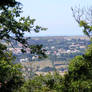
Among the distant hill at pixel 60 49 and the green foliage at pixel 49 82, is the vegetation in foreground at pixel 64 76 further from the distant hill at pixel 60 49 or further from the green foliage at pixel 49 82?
the distant hill at pixel 60 49

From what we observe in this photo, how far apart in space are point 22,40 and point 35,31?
72 centimetres

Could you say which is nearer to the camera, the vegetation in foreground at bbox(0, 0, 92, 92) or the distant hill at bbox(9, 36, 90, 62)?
the vegetation in foreground at bbox(0, 0, 92, 92)

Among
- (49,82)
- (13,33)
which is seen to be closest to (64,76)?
(49,82)

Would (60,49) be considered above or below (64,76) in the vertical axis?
below

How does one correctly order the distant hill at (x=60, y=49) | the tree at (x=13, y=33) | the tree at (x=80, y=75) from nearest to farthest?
the tree at (x=13, y=33) → the tree at (x=80, y=75) → the distant hill at (x=60, y=49)

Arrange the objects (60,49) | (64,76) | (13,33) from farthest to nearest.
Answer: (60,49) → (64,76) → (13,33)

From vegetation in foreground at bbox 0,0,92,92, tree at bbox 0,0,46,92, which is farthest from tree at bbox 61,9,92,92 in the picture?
tree at bbox 0,0,46,92

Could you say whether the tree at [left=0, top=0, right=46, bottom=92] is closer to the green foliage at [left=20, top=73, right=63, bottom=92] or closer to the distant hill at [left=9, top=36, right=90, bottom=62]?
the distant hill at [left=9, top=36, right=90, bottom=62]

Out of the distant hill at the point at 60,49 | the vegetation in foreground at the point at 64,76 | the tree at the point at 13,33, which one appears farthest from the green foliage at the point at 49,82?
the tree at the point at 13,33

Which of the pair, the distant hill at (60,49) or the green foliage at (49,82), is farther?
the distant hill at (60,49)

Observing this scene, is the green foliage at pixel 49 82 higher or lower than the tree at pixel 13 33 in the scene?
lower

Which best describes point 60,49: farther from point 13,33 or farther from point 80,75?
point 13,33

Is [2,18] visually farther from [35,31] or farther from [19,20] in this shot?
[35,31]

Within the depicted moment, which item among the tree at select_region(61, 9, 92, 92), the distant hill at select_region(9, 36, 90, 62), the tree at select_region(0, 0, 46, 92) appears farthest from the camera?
the distant hill at select_region(9, 36, 90, 62)
